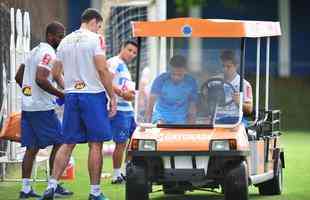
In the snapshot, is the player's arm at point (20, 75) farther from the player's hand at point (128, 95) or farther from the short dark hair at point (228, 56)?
the short dark hair at point (228, 56)

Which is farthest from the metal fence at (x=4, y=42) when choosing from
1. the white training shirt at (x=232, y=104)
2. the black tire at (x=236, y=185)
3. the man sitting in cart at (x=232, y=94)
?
the black tire at (x=236, y=185)

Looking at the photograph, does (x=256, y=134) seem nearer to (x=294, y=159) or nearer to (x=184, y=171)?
(x=184, y=171)

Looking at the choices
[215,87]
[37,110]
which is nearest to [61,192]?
[37,110]

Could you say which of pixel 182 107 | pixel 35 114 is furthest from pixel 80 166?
pixel 182 107

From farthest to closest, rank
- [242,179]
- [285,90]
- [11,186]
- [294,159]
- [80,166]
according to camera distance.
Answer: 1. [285,90]
2. [294,159]
3. [80,166]
4. [11,186]
5. [242,179]

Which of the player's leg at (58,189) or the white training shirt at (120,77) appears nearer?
the player's leg at (58,189)

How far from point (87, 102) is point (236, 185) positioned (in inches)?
73.7

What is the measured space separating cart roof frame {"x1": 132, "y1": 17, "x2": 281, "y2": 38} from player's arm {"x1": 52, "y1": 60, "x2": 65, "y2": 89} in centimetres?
100

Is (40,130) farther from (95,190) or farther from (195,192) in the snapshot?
(195,192)

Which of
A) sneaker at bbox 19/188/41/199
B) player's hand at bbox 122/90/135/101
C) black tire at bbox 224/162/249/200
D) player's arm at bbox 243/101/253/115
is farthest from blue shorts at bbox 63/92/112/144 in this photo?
player's hand at bbox 122/90/135/101

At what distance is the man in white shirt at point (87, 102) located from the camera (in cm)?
1260

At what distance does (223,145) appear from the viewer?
38.9 feet

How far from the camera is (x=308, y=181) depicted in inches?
611

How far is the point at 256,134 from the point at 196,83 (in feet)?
3.05
